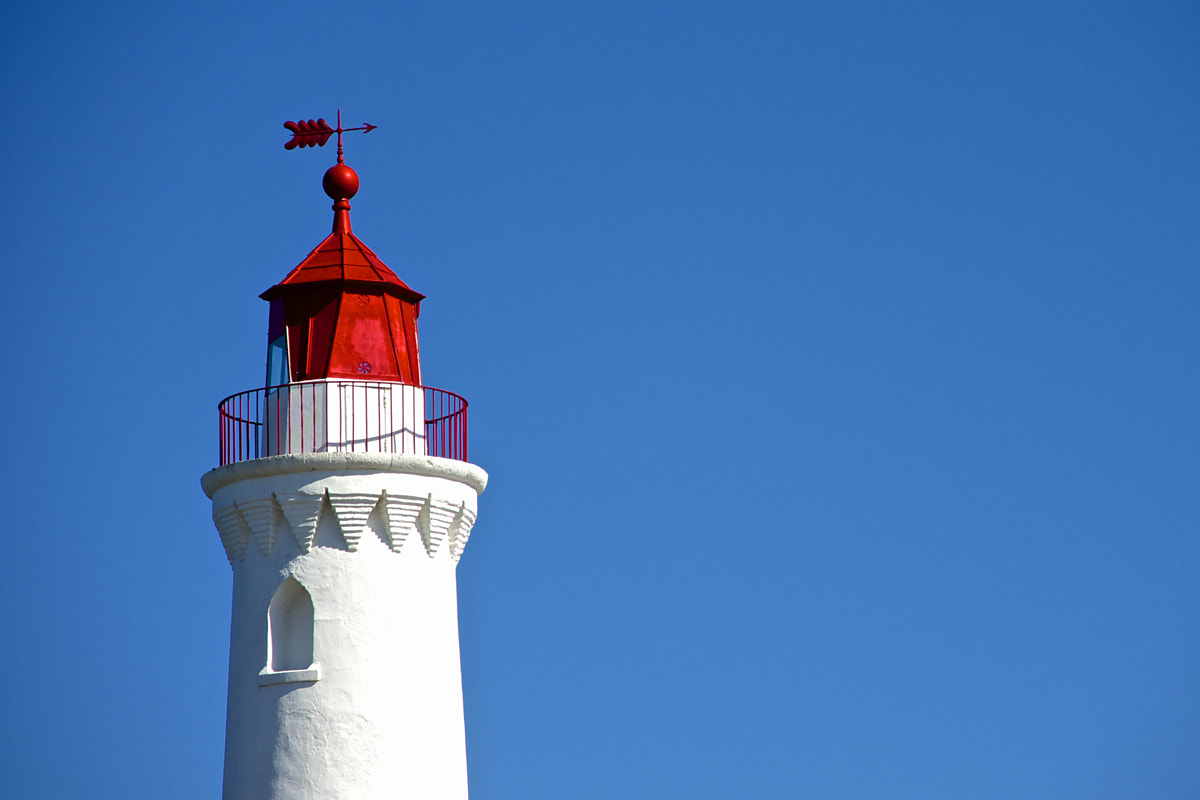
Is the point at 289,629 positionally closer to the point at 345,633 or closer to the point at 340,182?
the point at 345,633

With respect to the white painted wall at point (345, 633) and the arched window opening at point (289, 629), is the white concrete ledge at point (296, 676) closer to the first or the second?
the white painted wall at point (345, 633)

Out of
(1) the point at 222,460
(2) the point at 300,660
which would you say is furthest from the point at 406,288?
(2) the point at 300,660

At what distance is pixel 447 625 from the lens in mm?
23828

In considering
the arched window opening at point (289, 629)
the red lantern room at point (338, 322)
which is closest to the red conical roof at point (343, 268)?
the red lantern room at point (338, 322)

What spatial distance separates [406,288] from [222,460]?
9.17 ft

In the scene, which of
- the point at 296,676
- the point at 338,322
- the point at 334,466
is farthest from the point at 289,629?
the point at 338,322

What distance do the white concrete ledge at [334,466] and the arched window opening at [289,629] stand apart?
3.97ft

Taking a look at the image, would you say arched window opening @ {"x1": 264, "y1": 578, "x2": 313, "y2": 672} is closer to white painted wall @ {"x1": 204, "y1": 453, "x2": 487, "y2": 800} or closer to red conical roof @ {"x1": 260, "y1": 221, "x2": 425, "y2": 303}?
white painted wall @ {"x1": 204, "y1": 453, "x2": 487, "y2": 800}

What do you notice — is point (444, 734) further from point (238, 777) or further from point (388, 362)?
point (388, 362)

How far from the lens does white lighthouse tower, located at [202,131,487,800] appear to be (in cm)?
2286

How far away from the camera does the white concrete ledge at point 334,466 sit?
2311cm

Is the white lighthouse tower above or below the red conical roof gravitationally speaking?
below

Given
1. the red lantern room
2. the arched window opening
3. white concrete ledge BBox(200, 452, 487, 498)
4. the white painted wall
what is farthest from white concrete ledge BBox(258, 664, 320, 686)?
the red lantern room

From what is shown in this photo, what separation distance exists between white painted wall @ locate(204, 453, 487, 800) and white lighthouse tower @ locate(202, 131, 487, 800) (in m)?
0.02
